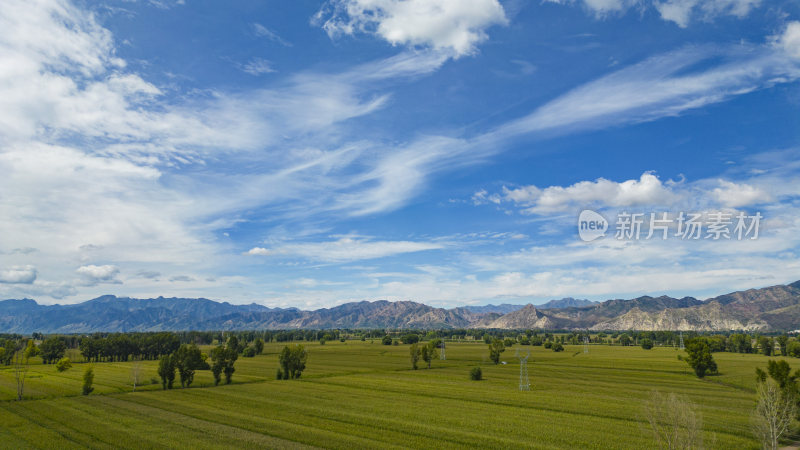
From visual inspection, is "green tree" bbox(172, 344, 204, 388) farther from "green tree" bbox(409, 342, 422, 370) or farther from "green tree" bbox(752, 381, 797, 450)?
"green tree" bbox(752, 381, 797, 450)

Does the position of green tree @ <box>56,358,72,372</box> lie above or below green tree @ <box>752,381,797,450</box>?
below

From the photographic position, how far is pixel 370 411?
79.6 meters

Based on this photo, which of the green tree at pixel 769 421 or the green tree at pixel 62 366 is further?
the green tree at pixel 62 366

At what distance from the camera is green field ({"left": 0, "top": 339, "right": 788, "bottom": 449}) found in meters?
60.4

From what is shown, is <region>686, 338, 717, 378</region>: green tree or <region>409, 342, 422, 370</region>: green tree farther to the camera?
<region>409, 342, 422, 370</region>: green tree

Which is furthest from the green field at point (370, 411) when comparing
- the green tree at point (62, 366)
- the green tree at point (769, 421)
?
the green tree at point (62, 366)

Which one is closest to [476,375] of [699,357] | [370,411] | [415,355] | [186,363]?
[415,355]

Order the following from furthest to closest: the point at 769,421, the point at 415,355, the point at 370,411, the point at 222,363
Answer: the point at 415,355, the point at 222,363, the point at 370,411, the point at 769,421

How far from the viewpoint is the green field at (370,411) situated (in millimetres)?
60406

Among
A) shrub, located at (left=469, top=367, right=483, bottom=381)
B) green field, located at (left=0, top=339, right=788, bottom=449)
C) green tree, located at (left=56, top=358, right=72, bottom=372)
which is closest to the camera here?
green field, located at (left=0, top=339, right=788, bottom=449)

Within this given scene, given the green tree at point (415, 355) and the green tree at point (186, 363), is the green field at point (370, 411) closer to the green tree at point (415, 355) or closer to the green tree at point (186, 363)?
the green tree at point (186, 363)

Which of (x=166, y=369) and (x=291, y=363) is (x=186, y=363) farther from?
(x=291, y=363)

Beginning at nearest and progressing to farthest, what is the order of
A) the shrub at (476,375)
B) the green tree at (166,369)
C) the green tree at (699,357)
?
the green tree at (166,369), the shrub at (476,375), the green tree at (699,357)

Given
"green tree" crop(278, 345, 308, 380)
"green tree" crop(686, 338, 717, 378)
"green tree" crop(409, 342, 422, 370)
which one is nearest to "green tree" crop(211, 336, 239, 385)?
"green tree" crop(278, 345, 308, 380)
